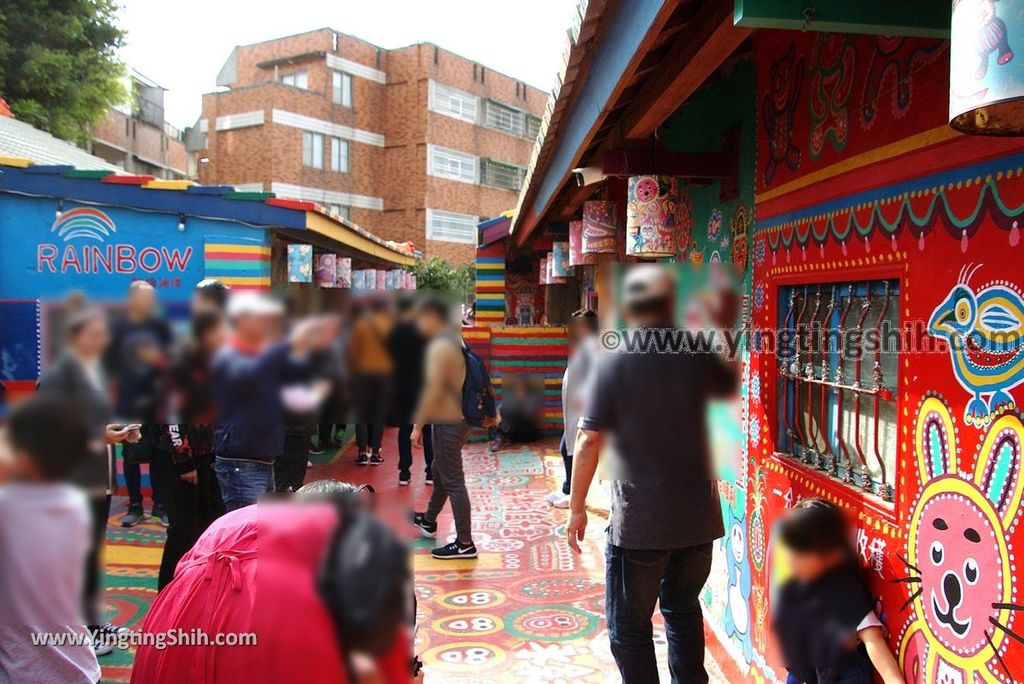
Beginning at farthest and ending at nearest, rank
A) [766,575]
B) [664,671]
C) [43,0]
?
[43,0], [664,671], [766,575]

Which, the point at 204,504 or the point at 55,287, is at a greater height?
the point at 55,287

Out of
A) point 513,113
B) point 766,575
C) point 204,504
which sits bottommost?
point 766,575

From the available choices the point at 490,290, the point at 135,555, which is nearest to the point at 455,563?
the point at 135,555

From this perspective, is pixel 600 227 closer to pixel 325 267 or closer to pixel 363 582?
pixel 325 267

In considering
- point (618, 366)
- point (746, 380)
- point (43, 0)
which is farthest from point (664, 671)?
point (43, 0)

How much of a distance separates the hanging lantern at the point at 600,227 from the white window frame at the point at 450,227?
22.6m

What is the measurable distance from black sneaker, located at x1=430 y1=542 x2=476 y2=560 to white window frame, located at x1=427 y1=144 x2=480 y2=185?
76.1 feet

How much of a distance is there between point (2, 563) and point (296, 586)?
125 millimetres

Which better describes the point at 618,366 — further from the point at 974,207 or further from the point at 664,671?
the point at 664,671

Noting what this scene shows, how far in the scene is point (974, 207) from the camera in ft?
5.63

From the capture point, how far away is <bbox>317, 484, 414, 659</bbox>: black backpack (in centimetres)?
34

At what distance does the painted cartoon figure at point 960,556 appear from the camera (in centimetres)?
162

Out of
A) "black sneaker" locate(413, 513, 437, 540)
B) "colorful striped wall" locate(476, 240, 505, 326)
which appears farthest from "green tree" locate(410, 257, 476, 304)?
"black sneaker" locate(413, 513, 437, 540)

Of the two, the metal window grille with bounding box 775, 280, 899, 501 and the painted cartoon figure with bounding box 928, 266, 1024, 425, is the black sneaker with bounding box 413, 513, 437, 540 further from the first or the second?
the painted cartoon figure with bounding box 928, 266, 1024, 425
